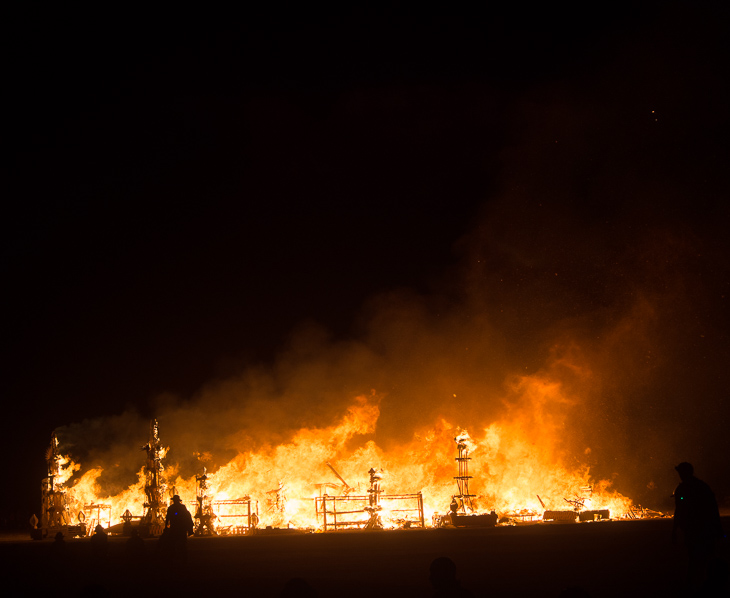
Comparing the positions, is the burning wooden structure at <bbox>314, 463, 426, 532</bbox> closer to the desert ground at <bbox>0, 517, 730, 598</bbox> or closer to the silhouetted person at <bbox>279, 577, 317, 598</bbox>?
the desert ground at <bbox>0, 517, 730, 598</bbox>

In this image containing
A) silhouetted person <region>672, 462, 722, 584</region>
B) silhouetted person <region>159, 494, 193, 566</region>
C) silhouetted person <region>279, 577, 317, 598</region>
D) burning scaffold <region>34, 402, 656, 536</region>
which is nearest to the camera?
silhouetted person <region>279, 577, 317, 598</region>

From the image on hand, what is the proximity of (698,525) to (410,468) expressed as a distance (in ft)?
73.6

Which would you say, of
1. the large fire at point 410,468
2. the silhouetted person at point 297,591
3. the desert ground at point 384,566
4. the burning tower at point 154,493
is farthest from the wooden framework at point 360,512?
the silhouetted person at point 297,591

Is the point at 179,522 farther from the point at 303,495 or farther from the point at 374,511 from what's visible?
the point at 303,495

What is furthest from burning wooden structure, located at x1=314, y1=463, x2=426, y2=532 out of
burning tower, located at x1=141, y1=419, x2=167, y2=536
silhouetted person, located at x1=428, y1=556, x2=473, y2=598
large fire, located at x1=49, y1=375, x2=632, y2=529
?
silhouetted person, located at x1=428, y1=556, x2=473, y2=598

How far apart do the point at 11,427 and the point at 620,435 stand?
33648mm

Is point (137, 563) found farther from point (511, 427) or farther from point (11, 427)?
point (11, 427)

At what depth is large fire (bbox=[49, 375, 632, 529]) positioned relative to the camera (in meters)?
26.0

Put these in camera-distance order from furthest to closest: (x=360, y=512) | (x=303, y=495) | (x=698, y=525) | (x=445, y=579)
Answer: (x=303, y=495) < (x=360, y=512) < (x=698, y=525) < (x=445, y=579)

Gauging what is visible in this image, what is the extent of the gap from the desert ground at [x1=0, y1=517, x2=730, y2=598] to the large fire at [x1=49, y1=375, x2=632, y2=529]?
9.62 meters

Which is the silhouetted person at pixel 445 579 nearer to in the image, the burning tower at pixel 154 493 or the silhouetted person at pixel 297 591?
the silhouetted person at pixel 297 591

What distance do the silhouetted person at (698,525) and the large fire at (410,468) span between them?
669 inches

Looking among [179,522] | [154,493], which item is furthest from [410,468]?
[179,522]

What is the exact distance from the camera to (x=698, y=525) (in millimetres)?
7559
